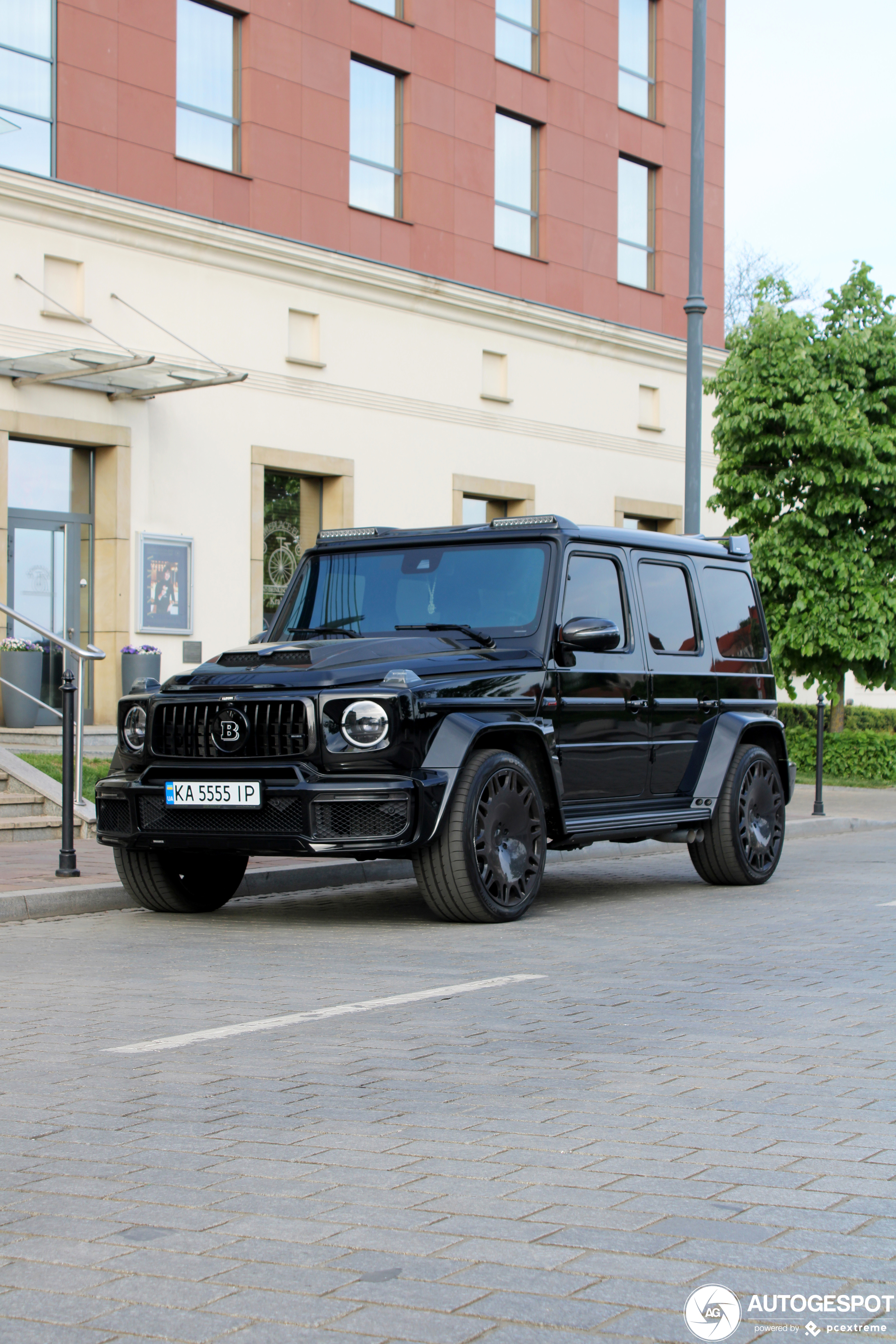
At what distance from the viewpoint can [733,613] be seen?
1095 cm

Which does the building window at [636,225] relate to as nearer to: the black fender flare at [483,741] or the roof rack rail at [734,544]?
the roof rack rail at [734,544]

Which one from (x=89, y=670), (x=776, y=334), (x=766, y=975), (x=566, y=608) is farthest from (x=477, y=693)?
(x=776, y=334)

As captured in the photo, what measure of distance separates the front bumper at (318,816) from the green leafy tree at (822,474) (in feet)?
49.7

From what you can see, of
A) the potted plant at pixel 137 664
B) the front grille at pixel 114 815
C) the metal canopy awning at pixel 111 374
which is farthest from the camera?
the potted plant at pixel 137 664

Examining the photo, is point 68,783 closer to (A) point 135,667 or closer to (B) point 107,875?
(B) point 107,875

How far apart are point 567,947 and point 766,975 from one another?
1.12 meters

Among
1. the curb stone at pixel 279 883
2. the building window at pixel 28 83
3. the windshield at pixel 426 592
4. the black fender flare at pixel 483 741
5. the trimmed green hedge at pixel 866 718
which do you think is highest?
the building window at pixel 28 83

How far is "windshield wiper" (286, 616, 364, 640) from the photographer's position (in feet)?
30.8

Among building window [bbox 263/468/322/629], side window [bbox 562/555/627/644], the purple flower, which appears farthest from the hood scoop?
Result: building window [bbox 263/468/322/629]

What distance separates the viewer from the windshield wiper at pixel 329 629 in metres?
9.40

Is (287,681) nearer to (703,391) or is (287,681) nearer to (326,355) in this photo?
(326,355)

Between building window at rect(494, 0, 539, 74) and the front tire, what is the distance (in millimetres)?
19429

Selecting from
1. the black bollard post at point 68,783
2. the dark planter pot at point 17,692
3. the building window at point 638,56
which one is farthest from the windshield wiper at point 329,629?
the building window at point 638,56

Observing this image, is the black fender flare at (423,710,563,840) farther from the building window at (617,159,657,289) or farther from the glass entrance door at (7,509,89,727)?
the building window at (617,159,657,289)
